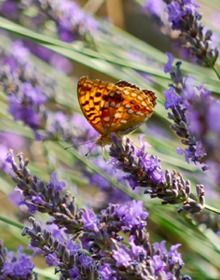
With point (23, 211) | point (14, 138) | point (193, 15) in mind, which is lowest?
point (14, 138)

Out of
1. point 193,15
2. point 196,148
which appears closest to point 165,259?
point 196,148

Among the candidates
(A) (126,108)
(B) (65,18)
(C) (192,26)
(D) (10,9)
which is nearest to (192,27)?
(C) (192,26)

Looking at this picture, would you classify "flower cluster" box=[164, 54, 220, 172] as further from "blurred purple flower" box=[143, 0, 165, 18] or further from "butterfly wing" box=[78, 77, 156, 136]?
"blurred purple flower" box=[143, 0, 165, 18]

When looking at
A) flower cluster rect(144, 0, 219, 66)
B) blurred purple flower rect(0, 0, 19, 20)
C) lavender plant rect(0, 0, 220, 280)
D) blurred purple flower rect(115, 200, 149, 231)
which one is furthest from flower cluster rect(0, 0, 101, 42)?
blurred purple flower rect(115, 200, 149, 231)

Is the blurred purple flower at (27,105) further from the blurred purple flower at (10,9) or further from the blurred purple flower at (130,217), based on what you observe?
the blurred purple flower at (130,217)

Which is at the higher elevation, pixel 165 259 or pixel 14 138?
pixel 165 259

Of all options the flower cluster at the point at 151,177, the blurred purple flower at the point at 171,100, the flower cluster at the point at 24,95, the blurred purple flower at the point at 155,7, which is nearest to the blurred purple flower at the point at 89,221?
the flower cluster at the point at 151,177

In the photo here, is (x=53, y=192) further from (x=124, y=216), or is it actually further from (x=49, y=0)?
(x=49, y=0)
